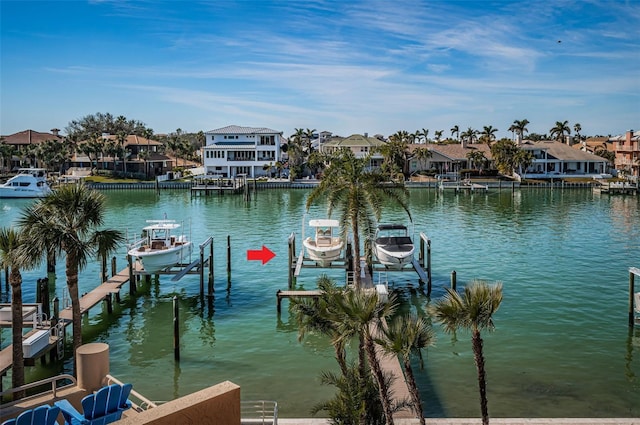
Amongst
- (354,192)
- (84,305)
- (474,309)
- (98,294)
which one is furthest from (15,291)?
(354,192)

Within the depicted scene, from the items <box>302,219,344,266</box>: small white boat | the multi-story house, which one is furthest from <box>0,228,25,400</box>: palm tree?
the multi-story house

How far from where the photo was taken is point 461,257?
4369 cm

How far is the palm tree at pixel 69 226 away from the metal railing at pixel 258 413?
283 inches

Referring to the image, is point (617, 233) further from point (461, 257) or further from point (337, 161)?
point (337, 161)

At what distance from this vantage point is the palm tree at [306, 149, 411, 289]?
1036 inches

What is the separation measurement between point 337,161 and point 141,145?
348 feet

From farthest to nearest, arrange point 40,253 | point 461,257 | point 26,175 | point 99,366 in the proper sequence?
point 26,175 → point 461,257 → point 40,253 → point 99,366

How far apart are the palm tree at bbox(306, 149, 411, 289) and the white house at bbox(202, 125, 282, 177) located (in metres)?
86.7

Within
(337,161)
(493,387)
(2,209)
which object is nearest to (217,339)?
(337,161)

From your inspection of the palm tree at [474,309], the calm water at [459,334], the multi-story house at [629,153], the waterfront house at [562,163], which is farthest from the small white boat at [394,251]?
the multi-story house at [629,153]

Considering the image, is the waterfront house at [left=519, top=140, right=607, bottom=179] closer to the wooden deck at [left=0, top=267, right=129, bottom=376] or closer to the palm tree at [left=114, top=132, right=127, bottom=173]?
the palm tree at [left=114, top=132, right=127, bottom=173]

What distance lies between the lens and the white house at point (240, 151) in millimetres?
112875

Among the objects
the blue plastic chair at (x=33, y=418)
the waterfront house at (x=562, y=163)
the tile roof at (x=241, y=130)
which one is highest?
the tile roof at (x=241, y=130)

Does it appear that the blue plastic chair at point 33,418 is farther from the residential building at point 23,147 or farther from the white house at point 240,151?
the residential building at point 23,147
